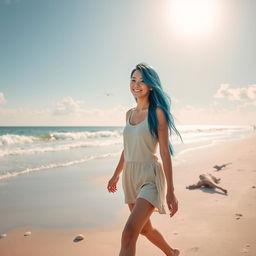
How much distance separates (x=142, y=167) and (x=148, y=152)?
17cm

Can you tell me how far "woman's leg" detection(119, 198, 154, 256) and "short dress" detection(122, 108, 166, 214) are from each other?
113 millimetres

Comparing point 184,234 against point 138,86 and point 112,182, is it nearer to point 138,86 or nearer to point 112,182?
point 112,182

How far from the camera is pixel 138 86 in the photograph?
10.6ft

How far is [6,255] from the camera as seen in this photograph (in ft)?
13.6

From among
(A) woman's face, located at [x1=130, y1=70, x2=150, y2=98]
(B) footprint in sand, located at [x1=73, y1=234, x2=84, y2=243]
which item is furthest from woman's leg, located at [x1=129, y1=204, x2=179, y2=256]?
(B) footprint in sand, located at [x1=73, y1=234, x2=84, y2=243]

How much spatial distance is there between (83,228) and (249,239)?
102 inches

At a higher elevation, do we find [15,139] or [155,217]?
[155,217]

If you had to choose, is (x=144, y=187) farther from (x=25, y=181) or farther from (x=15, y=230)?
(x=25, y=181)

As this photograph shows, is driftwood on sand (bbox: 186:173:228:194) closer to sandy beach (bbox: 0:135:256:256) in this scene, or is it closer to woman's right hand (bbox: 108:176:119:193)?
sandy beach (bbox: 0:135:256:256)

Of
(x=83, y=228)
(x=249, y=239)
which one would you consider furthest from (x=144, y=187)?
(x=83, y=228)

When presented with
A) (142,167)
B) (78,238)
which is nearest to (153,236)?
(142,167)

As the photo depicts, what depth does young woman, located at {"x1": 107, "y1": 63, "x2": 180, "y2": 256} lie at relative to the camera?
2.86m

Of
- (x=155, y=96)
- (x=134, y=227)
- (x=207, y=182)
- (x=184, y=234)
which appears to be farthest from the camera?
(x=207, y=182)

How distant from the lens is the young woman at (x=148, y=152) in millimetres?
2863
